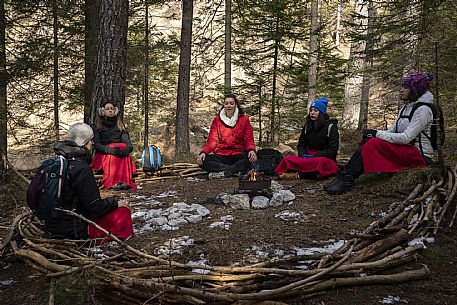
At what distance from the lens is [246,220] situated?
14.6 ft

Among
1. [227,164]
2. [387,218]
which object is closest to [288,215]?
[387,218]

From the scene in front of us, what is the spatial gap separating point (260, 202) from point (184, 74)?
Answer: 6.92m

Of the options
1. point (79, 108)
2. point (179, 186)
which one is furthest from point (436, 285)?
point (79, 108)

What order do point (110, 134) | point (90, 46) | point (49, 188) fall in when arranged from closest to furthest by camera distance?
1. point (49, 188)
2. point (110, 134)
3. point (90, 46)

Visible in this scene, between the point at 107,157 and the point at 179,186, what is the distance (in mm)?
1303

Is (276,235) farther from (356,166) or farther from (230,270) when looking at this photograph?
(356,166)

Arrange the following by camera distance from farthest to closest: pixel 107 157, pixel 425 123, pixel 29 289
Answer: pixel 107 157 < pixel 425 123 < pixel 29 289

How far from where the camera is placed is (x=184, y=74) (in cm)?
1103

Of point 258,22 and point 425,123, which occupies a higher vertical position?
point 258,22

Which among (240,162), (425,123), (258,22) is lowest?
(240,162)

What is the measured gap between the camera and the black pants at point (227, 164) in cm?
715

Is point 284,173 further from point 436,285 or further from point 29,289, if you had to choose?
point 29,289

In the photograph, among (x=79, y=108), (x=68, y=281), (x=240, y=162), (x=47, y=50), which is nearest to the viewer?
(x=68, y=281)

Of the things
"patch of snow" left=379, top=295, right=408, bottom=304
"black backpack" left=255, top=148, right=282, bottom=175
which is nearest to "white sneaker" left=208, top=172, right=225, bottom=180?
"black backpack" left=255, top=148, right=282, bottom=175
